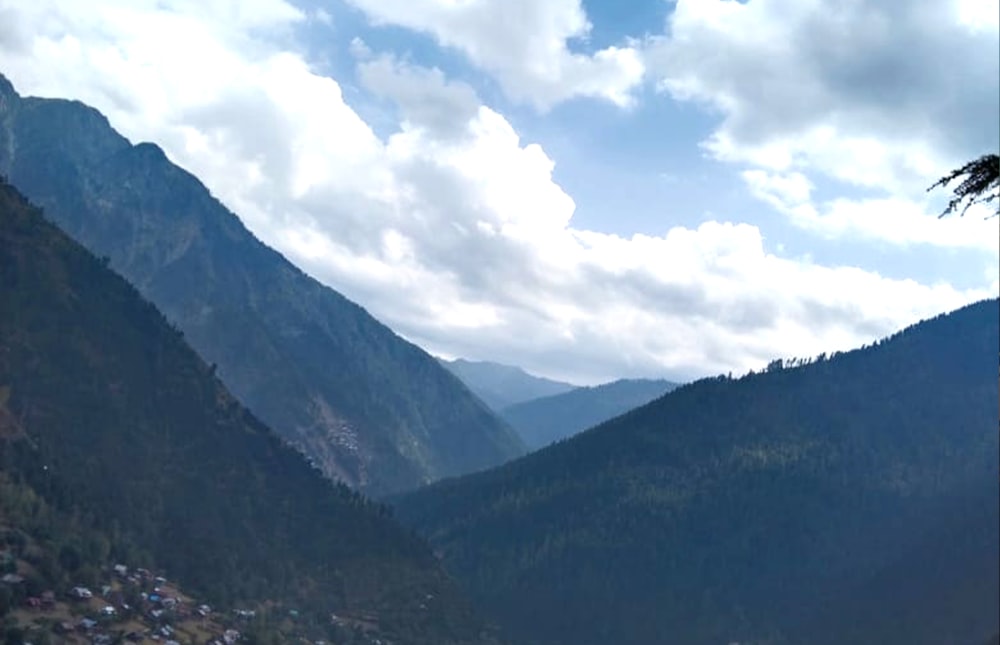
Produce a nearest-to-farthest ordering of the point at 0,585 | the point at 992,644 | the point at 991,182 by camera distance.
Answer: the point at 991,182 → the point at 992,644 → the point at 0,585

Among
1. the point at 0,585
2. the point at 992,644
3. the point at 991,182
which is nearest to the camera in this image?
the point at 991,182

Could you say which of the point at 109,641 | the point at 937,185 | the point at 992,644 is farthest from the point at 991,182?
the point at 109,641

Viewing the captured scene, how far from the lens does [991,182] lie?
26.3 metres

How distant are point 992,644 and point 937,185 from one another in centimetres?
18845

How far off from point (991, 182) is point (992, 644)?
189 metres

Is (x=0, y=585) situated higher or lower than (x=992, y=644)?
lower

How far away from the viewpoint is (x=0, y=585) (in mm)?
198000

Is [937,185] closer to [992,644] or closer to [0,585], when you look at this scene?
[992,644]

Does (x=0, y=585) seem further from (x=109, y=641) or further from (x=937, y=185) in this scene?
(x=937, y=185)

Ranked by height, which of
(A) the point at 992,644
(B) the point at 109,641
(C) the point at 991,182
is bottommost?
(B) the point at 109,641

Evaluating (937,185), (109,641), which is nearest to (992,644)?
(109,641)

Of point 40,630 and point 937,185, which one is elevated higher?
point 937,185

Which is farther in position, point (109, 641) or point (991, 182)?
point (109, 641)

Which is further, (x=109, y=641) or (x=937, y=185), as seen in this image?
(x=109, y=641)
